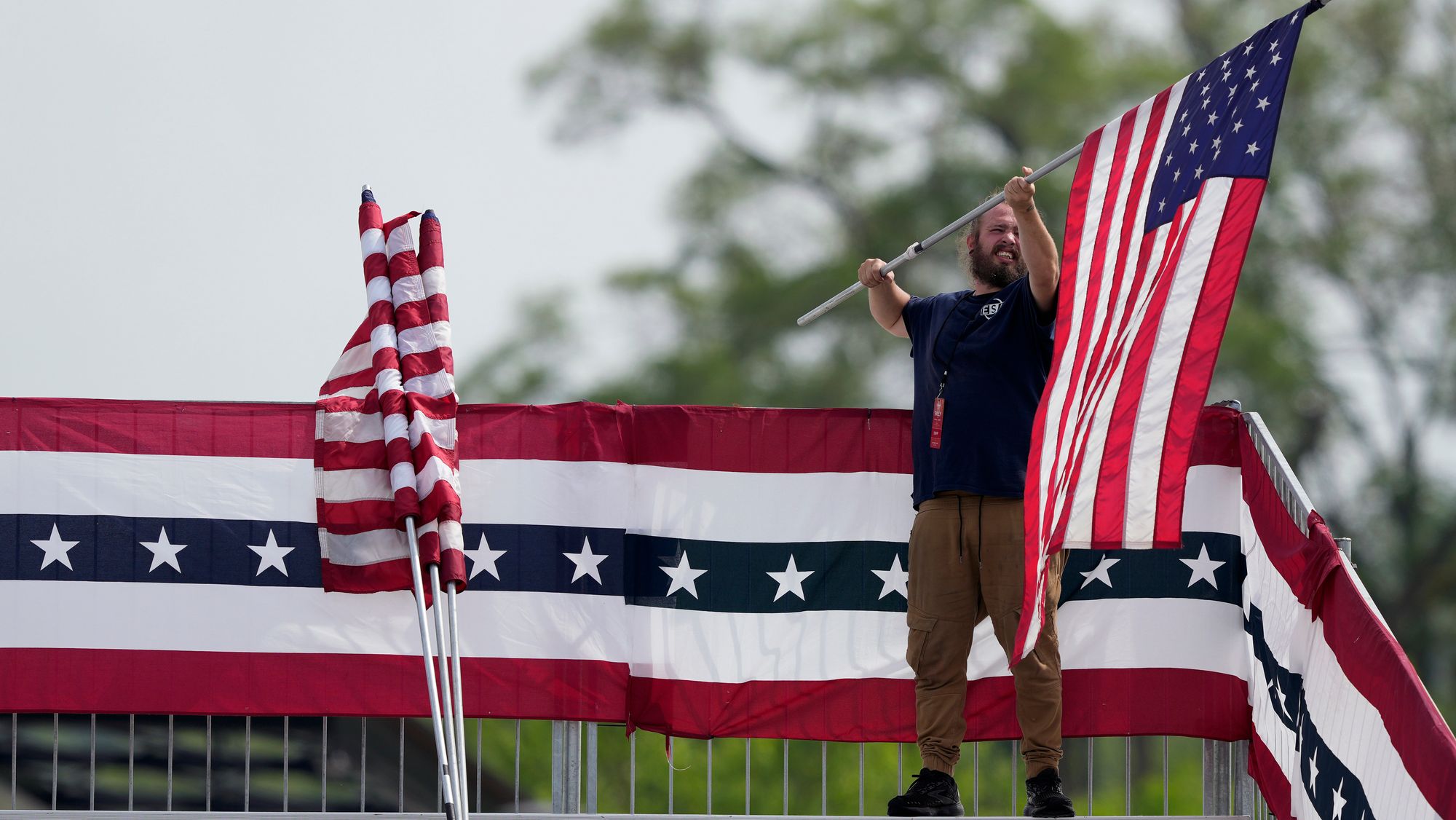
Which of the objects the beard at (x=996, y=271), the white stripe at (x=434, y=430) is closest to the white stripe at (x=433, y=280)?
the white stripe at (x=434, y=430)

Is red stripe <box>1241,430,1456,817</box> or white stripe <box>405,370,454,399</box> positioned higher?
white stripe <box>405,370,454,399</box>

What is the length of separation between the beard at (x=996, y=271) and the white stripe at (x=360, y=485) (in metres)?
2.29

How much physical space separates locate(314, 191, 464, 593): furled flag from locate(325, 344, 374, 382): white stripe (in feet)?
0.04

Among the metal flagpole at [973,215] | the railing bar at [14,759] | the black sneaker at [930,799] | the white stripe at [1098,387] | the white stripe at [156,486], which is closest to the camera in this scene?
the white stripe at [1098,387]

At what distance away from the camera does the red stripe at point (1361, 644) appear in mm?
4055

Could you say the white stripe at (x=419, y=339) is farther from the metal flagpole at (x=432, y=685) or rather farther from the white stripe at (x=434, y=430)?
the metal flagpole at (x=432, y=685)

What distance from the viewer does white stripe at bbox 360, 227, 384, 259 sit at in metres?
5.90

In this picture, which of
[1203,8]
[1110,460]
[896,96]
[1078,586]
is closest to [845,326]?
[896,96]

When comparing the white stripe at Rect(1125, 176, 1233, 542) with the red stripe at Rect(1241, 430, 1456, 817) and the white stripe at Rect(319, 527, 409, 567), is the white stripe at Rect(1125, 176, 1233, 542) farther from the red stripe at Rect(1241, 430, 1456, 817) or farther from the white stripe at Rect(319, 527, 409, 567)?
the white stripe at Rect(319, 527, 409, 567)

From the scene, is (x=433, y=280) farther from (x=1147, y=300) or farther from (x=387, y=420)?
(x=1147, y=300)

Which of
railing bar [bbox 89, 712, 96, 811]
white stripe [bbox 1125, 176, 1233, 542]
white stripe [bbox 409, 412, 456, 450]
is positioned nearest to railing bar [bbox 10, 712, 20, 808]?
railing bar [bbox 89, 712, 96, 811]

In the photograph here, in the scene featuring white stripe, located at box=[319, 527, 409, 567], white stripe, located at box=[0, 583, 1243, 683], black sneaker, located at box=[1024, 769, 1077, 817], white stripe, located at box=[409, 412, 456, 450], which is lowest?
black sneaker, located at box=[1024, 769, 1077, 817]


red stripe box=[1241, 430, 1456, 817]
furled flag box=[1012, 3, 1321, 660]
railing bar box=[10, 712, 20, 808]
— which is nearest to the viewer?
red stripe box=[1241, 430, 1456, 817]

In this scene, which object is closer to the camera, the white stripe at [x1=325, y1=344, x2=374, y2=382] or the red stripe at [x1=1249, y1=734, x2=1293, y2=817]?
the red stripe at [x1=1249, y1=734, x2=1293, y2=817]
